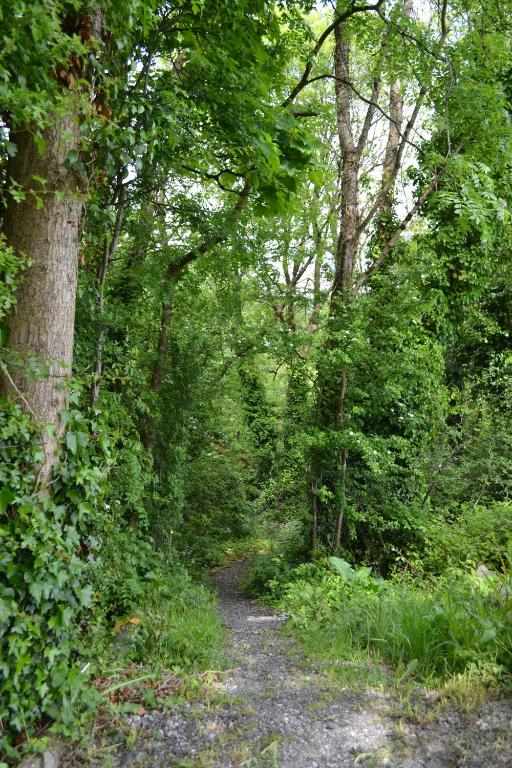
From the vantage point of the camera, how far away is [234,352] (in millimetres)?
8344

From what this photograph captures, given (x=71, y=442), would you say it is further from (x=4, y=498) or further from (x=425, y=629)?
(x=425, y=629)

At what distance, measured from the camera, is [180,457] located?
24.3 ft

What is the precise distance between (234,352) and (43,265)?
5033 millimetres

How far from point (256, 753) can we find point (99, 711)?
106 centimetres

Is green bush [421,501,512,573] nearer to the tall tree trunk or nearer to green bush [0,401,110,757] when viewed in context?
the tall tree trunk

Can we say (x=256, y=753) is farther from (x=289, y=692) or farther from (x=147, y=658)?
(x=147, y=658)

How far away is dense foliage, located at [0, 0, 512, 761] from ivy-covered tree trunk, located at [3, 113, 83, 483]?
0.06 feet

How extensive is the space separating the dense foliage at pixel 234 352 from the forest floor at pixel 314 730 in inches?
16.7

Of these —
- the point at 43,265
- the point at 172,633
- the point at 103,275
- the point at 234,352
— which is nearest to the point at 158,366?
the point at 234,352

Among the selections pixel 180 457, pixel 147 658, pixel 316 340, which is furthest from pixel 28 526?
pixel 316 340

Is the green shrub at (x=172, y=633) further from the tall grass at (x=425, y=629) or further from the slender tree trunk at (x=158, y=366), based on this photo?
the slender tree trunk at (x=158, y=366)

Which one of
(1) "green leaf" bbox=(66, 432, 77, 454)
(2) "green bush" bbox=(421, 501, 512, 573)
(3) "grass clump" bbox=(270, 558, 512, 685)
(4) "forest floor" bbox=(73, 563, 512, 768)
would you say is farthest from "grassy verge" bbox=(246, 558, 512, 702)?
(1) "green leaf" bbox=(66, 432, 77, 454)

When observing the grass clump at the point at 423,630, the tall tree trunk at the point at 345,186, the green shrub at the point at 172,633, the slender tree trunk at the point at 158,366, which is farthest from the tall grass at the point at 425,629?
the tall tree trunk at the point at 345,186

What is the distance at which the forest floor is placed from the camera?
114 inches
